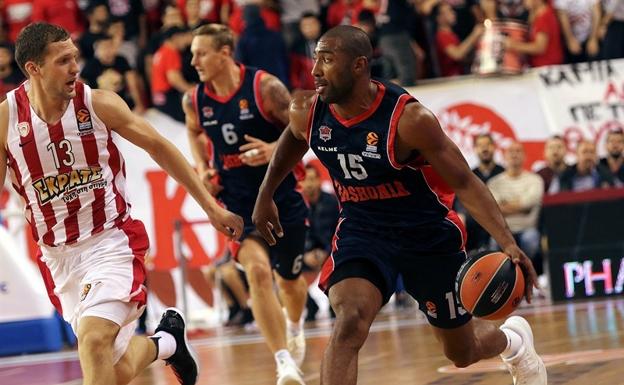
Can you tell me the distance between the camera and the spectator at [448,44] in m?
15.7

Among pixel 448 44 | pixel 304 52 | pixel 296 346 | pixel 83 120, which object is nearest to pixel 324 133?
pixel 83 120

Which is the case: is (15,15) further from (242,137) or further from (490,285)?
(490,285)

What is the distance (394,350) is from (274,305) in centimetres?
204

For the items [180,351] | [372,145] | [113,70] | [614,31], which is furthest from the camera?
[113,70]

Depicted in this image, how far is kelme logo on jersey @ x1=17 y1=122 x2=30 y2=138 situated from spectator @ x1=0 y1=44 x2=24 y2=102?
1017 centimetres

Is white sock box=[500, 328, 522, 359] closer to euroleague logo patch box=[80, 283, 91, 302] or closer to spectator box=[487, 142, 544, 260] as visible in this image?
euroleague logo patch box=[80, 283, 91, 302]

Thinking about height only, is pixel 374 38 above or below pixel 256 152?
above

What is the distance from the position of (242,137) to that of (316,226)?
197 inches

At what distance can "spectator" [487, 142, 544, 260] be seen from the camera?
14.1m

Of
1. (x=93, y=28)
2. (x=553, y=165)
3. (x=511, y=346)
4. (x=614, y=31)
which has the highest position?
(x=93, y=28)

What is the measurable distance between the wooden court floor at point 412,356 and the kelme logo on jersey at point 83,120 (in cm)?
294

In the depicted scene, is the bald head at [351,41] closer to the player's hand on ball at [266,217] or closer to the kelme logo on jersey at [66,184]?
the player's hand on ball at [266,217]

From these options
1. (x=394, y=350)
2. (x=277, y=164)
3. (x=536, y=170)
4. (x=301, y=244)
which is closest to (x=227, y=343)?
(x=394, y=350)

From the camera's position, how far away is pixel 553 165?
1448cm
